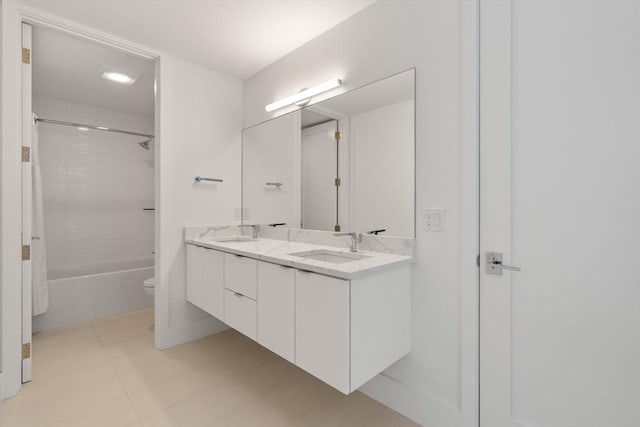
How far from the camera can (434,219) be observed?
156 centimetres

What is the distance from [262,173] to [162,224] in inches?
36.3

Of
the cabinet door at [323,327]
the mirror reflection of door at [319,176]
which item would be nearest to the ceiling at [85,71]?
the mirror reflection of door at [319,176]

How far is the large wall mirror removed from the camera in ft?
5.60

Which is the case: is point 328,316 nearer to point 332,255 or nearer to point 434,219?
point 332,255

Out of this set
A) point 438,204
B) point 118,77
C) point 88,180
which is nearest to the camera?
point 438,204

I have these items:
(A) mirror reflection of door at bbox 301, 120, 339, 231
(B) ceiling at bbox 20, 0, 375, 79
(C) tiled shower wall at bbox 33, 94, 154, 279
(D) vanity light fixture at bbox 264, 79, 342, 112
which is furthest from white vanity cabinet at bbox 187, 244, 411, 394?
(C) tiled shower wall at bbox 33, 94, 154, 279

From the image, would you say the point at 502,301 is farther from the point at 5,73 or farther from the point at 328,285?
the point at 5,73

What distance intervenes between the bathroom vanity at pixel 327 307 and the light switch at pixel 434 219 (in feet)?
0.69

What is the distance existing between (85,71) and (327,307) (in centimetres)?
303

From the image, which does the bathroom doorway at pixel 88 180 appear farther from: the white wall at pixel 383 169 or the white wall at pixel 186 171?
the white wall at pixel 383 169

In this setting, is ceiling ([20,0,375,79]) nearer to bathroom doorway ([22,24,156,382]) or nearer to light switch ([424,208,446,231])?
bathroom doorway ([22,24,156,382])

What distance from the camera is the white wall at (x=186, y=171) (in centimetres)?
245

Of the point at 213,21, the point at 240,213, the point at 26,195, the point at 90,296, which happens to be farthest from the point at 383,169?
the point at 90,296

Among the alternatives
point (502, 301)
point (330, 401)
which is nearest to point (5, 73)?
point (330, 401)
